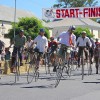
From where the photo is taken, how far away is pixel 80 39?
17984mm

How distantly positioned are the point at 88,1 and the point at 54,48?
81391 mm

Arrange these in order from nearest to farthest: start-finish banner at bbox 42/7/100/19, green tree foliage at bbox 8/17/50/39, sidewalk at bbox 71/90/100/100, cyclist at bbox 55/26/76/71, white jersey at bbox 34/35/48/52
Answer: sidewalk at bbox 71/90/100/100, cyclist at bbox 55/26/76/71, white jersey at bbox 34/35/48/52, start-finish banner at bbox 42/7/100/19, green tree foliage at bbox 8/17/50/39

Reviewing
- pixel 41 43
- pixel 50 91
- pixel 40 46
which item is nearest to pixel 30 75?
pixel 40 46

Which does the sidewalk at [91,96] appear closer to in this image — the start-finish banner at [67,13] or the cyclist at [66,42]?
the cyclist at [66,42]

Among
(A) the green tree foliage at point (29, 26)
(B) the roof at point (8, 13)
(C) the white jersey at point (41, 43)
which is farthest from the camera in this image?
(B) the roof at point (8, 13)

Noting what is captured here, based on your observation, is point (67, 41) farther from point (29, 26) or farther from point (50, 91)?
point (29, 26)

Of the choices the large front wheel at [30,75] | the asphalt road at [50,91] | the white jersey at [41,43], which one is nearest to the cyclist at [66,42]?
the white jersey at [41,43]

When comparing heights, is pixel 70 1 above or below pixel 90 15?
above

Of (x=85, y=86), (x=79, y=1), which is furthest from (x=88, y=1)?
(x=85, y=86)

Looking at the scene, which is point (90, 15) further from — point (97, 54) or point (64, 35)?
point (64, 35)

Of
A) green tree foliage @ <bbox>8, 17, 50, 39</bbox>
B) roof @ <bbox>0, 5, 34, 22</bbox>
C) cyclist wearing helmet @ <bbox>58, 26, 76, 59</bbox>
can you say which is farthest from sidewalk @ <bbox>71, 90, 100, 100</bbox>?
roof @ <bbox>0, 5, 34, 22</bbox>

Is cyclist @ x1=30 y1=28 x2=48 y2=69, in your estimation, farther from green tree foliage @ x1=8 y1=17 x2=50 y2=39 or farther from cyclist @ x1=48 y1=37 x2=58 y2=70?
green tree foliage @ x1=8 y1=17 x2=50 y2=39

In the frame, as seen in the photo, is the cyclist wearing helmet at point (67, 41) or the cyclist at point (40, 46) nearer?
the cyclist wearing helmet at point (67, 41)

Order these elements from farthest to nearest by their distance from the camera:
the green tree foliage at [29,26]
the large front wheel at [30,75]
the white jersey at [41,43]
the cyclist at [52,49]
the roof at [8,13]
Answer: the roof at [8,13], the green tree foliage at [29,26], the cyclist at [52,49], the white jersey at [41,43], the large front wheel at [30,75]
